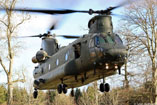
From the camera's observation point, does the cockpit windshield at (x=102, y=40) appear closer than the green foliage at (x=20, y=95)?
Yes

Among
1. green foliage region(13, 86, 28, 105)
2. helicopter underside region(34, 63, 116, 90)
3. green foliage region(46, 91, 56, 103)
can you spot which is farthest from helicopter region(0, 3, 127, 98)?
green foliage region(46, 91, 56, 103)

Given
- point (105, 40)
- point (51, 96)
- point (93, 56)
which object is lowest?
point (93, 56)

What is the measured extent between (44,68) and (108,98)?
1775cm

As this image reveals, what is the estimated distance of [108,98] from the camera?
35875 mm

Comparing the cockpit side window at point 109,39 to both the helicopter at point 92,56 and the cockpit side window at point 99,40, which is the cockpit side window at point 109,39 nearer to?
the helicopter at point 92,56

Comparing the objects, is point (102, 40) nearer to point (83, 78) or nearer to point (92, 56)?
point (92, 56)

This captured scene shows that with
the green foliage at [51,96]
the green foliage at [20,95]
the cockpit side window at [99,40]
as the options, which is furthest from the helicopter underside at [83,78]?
the green foliage at [51,96]

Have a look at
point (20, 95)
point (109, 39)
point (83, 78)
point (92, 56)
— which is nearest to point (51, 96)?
point (20, 95)

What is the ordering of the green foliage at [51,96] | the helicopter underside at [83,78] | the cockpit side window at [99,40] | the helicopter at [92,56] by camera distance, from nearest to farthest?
the helicopter at [92,56] → the cockpit side window at [99,40] → the helicopter underside at [83,78] → the green foliage at [51,96]

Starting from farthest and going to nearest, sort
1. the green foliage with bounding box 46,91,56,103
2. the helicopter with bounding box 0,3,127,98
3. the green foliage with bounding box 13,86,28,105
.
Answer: the green foliage with bounding box 46,91,56,103
the green foliage with bounding box 13,86,28,105
the helicopter with bounding box 0,3,127,98

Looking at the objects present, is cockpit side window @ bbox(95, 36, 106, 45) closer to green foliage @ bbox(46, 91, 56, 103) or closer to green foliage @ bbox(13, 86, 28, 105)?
green foliage @ bbox(13, 86, 28, 105)

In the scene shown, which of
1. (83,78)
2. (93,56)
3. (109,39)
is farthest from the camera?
(83,78)

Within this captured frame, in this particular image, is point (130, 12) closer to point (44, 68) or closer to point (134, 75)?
point (134, 75)

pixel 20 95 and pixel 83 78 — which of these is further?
pixel 20 95
